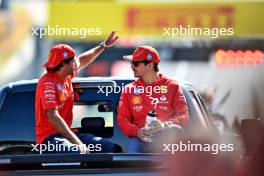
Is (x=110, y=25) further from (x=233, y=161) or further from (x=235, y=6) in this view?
(x=233, y=161)

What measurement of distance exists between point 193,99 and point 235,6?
115cm

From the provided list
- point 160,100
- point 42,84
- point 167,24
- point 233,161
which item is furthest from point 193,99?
point 233,161

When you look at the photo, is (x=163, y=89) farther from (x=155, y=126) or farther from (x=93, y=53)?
(x=93, y=53)

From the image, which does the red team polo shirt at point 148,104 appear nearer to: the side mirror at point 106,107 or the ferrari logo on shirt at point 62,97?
the side mirror at point 106,107

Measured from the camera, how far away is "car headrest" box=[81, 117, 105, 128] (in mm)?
3047

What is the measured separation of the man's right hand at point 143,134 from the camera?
9.92ft

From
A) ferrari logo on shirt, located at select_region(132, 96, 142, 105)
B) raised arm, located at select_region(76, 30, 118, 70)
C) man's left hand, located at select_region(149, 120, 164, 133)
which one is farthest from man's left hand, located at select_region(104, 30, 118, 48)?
man's left hand, located at select_region(149, 120, 164, 133)

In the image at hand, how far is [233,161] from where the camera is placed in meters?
1.10
